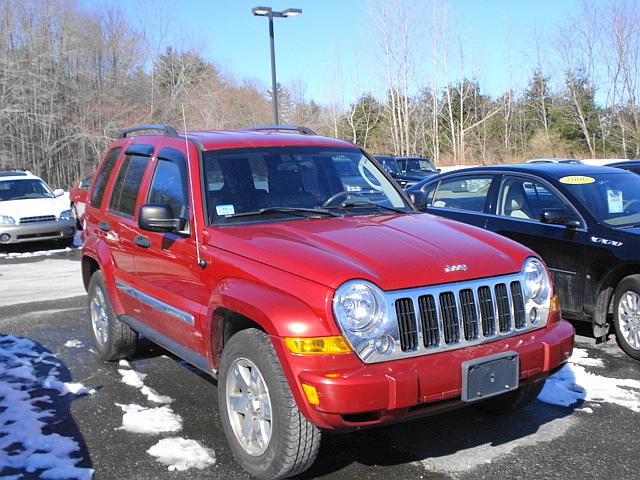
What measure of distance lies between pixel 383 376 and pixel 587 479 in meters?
Result: 1.37

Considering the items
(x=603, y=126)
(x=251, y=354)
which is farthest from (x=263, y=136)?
(x=603, y=126)

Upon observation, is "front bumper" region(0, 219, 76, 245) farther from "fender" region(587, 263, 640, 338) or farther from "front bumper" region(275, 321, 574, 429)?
"front bumper" region(275, 321, 574, 429)

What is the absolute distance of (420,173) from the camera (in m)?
23.7

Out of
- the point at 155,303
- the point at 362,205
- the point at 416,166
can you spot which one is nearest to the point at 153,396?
the point at 155,303

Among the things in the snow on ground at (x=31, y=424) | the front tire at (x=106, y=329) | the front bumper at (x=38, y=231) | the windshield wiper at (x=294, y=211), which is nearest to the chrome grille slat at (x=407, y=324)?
the windshield wiper at (x=294, y=211)

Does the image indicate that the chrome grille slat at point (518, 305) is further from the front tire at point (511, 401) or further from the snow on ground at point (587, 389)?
the snow on ground at point (587, 389)

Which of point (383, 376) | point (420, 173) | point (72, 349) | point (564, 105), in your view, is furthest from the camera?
point (564, 105)

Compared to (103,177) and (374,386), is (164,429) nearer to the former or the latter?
(374,386)

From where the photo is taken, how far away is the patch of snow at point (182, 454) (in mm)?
3814

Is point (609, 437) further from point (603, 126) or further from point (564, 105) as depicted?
point (564, 105)

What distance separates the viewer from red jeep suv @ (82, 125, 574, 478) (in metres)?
3.17

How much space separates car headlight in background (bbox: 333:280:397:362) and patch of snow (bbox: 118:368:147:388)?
270 centimetres

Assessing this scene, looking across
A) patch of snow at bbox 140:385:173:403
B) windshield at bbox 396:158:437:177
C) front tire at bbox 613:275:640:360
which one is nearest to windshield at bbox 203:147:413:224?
patch of snow at bbox 140:385:173:403

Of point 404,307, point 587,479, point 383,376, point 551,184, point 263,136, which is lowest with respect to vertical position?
point 587,479
